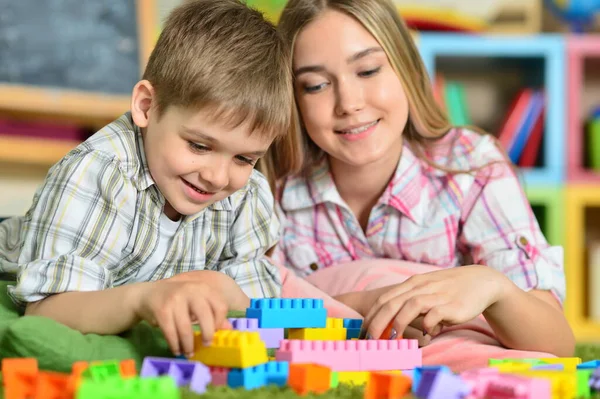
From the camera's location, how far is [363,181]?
150cm

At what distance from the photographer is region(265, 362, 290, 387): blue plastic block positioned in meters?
0.79

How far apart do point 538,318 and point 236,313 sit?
45 cm

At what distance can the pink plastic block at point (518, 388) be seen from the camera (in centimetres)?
72

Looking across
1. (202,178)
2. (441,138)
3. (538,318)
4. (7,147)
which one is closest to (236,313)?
(202,178)

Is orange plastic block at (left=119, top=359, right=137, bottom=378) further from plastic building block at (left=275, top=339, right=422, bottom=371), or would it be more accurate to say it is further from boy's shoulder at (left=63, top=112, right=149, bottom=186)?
boy's shoulder at (left=63, top=112, right=149, bottom=186)

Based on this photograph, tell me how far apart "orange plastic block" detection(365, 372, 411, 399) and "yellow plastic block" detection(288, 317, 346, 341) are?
0.20 metres

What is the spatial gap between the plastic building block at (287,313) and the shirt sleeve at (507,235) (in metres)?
0.50

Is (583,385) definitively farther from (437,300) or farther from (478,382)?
(437,300)

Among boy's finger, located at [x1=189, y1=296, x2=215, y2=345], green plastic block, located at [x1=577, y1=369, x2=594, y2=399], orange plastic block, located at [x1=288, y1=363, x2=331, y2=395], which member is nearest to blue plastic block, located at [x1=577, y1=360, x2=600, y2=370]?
green plastic block, located at [x1=577, y1=369, x2=594, y2=399]

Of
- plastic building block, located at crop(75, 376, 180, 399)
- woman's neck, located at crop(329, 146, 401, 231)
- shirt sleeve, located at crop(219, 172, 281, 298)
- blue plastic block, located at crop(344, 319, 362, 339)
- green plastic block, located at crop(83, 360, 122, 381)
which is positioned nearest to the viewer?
plastic building block, located at crop(75, 376, 180, 399)

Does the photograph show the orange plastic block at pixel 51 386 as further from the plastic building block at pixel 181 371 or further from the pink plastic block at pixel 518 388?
the pink plastic block at pixel 518 388

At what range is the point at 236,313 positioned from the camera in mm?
1052

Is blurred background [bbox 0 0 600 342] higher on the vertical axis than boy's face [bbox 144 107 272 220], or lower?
higher

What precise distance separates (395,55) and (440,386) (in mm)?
839
